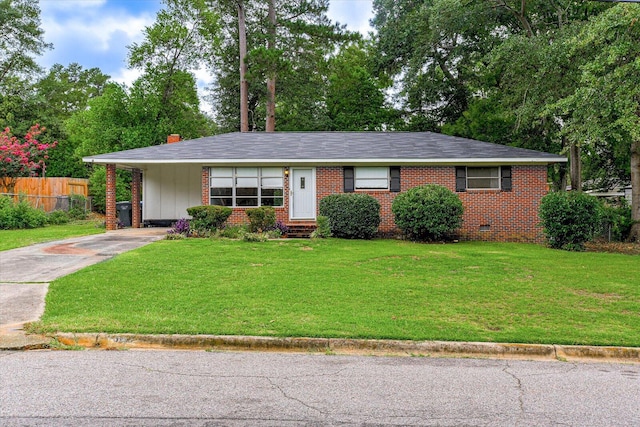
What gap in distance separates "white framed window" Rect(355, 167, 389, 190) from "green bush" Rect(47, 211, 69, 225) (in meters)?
14.0

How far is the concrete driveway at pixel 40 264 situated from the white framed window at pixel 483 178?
36.0ft

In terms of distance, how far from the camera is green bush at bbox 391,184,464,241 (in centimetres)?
1510

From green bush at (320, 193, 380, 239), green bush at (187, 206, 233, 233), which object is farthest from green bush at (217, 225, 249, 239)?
green bush at (320, 193, 380, 239)

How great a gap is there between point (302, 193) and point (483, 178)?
6.58 meters

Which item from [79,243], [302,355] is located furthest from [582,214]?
[79,243]

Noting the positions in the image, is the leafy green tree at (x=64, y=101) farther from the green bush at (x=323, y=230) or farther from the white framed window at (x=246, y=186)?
the green bush at (x=323, y=230)

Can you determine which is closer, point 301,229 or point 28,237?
point 28,237

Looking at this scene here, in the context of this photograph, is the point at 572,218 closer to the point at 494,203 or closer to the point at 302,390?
the point at 494,203

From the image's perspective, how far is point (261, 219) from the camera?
16641 mm

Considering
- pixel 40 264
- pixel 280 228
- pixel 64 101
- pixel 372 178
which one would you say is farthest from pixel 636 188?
pixel 64 101

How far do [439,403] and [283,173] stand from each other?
14768 millimetres

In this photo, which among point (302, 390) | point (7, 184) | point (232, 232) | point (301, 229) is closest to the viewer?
point (302, 390)

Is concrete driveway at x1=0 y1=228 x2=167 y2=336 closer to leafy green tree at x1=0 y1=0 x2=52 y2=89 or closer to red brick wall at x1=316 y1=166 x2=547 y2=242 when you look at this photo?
red brick wall at x1=316 y1=166 x2=547 y2=242

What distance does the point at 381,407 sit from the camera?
4086mm
